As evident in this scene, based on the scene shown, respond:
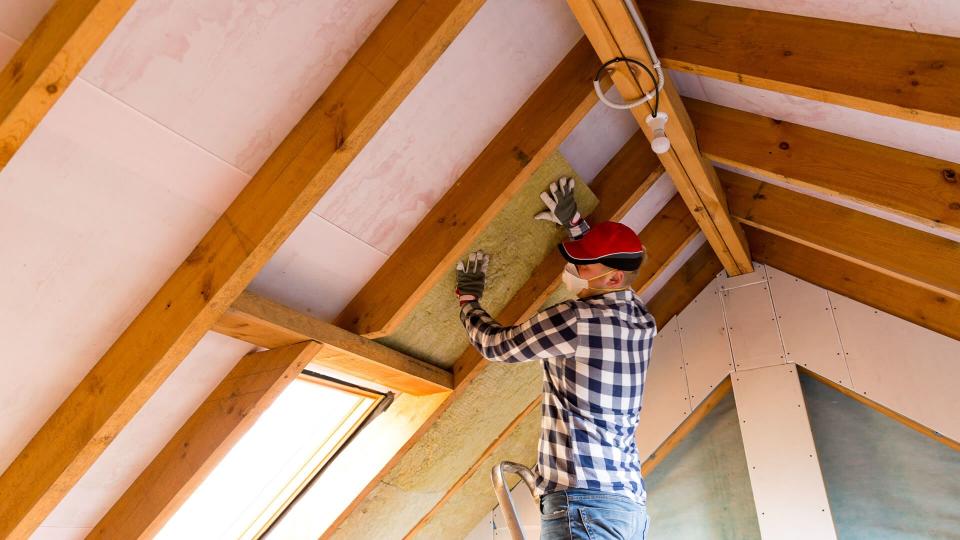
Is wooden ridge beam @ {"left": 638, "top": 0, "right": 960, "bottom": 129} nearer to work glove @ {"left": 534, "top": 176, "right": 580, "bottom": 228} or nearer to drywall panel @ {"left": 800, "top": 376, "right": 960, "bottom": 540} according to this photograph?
work glove @ {"left": 534, "top": 176, "right": 580, "bottom": 228}

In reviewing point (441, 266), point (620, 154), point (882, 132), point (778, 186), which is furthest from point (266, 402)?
point (778, 186)

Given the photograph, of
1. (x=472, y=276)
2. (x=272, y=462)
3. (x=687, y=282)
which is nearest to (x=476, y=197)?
(x=472, y=276)

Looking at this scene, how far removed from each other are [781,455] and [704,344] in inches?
25.7

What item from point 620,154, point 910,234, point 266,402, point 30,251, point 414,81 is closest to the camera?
point 30,251

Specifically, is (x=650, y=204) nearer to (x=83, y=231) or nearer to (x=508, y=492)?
(x=508, y=492)

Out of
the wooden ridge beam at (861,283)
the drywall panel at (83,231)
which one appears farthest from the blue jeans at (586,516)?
the wooden ridge beam at (861,283)

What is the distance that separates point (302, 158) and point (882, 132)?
1652 mm

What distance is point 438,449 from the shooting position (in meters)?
2.94

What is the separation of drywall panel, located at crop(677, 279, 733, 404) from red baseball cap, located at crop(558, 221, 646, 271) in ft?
5.65

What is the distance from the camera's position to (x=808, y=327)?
Answer: 3457mm

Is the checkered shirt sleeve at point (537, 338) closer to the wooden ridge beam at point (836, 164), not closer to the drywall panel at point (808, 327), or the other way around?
the wooden ridge beam at point (836, 164)

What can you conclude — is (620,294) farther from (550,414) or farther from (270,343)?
(270,343)

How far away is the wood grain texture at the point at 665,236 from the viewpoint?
326cm

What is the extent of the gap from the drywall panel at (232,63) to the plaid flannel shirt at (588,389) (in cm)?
89
